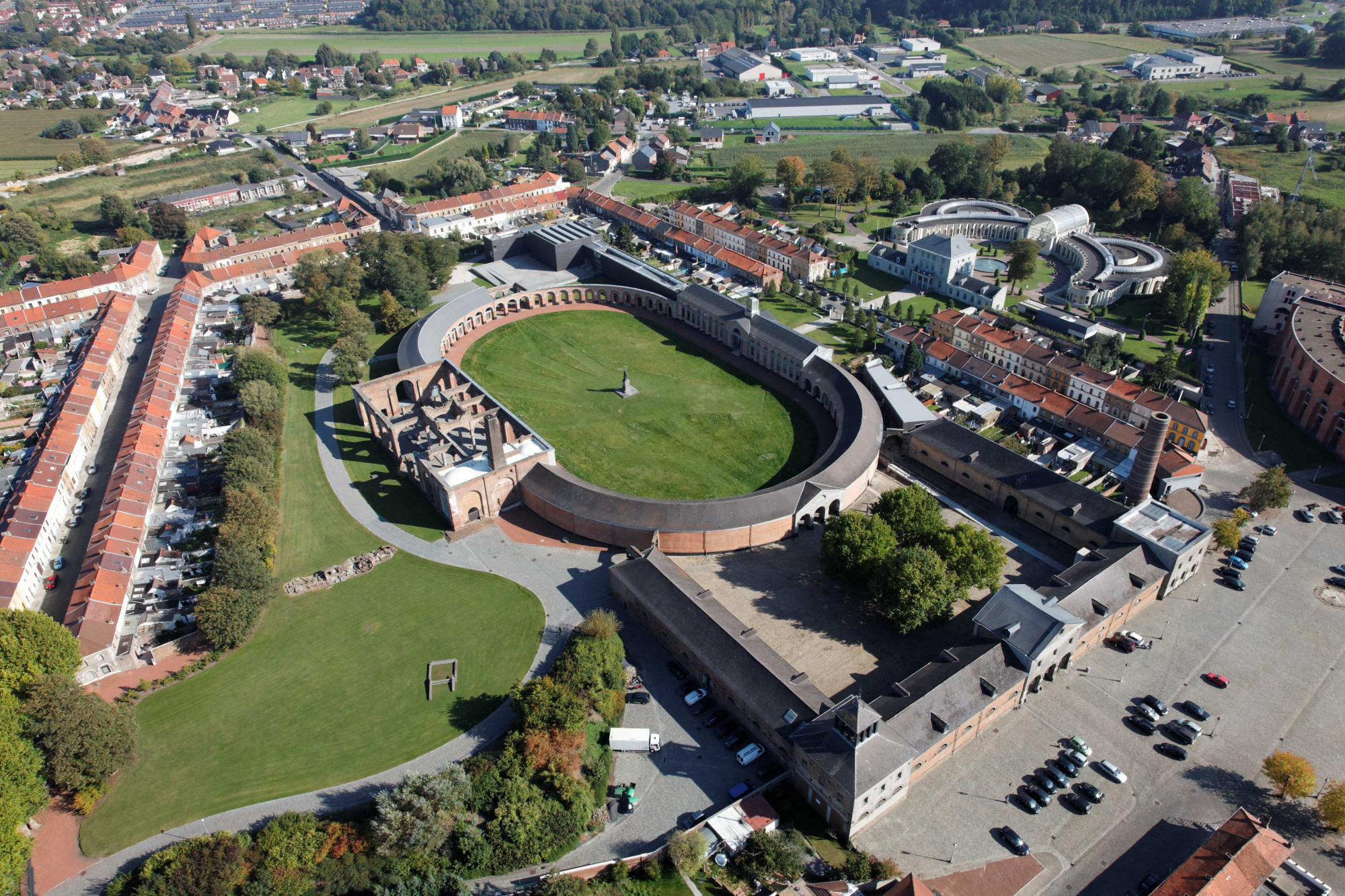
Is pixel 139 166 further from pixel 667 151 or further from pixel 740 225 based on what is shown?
pixel 740 225

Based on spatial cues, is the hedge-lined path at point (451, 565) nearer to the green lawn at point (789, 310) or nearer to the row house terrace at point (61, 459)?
the row house terrace at point (61, 459)

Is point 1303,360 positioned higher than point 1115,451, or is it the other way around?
point 1303,360

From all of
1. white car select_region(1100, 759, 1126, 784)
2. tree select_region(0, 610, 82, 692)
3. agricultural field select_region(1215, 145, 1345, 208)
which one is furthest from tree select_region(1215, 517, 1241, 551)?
agricultural field select_region(1215, 145, 1345, 208)

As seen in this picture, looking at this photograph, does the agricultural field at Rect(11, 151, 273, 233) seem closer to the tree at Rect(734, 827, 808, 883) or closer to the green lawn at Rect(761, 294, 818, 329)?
the green lawn at Rect(761, 294, 818, 329)

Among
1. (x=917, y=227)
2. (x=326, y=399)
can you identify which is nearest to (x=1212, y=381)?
(x=917, y=227)

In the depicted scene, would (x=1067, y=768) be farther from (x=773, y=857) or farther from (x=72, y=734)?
(x=72, y=734)

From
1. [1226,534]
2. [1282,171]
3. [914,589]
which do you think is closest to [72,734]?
[914,589]
